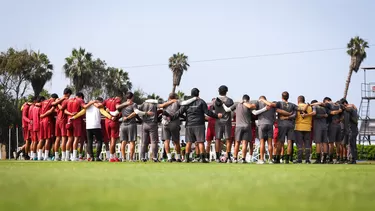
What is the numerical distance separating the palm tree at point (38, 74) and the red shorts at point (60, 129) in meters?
56.8

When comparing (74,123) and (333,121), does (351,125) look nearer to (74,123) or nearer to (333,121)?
(333,121)

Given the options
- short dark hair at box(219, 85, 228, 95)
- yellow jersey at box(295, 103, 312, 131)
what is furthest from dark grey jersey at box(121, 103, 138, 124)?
yellow jersey at box(295, 103, 312, 131)

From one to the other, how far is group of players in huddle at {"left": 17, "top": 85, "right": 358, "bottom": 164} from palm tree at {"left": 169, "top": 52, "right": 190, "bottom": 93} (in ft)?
240

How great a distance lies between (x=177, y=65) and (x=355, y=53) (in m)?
23.0

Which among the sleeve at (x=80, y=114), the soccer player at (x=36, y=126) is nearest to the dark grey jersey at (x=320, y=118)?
the sleeve at (x=80, y=114)

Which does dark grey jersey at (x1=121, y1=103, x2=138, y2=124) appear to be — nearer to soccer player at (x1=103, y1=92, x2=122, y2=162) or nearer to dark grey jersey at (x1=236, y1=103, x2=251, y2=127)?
soccer player at (x1=103, y1=92, x2=122, y2=162)

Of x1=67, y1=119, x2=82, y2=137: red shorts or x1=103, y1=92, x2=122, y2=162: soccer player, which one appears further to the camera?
x1=67, y1=119, x2=82, y2=137: red shorts

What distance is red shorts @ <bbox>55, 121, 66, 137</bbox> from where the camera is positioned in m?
23.0

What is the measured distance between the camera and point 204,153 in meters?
21.1

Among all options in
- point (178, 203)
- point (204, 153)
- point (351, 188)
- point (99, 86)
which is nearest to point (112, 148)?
point (204, 153)

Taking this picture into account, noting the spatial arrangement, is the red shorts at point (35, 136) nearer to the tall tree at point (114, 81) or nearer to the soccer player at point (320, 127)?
the soccer player at point (320, 127)

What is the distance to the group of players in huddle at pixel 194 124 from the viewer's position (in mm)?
21172

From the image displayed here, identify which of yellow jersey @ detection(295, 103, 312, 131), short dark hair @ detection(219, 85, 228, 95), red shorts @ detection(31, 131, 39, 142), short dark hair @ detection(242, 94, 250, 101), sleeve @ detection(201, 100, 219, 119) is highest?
short dark hair @ detection(219, 85, 228, 95)

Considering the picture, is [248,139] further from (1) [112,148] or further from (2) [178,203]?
(2) [178,203]
